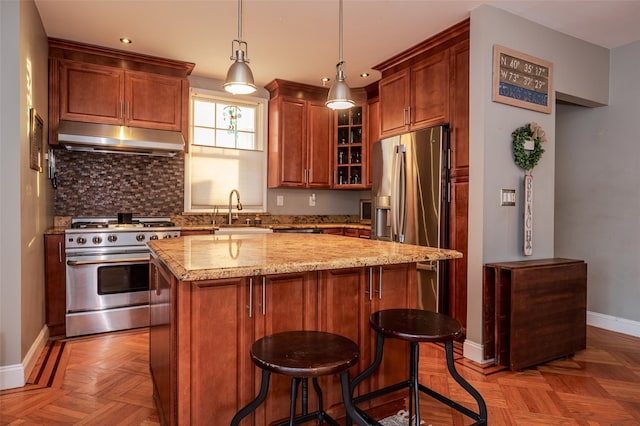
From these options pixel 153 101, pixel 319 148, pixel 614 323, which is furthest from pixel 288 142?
pixel 614 323

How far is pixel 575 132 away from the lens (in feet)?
13.1

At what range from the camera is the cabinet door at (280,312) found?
1.69m

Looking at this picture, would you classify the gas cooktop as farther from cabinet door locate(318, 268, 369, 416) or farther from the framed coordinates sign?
the framed coordinates sign

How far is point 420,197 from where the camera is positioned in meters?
3.44

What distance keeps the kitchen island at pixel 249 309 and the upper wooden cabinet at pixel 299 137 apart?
2.75m

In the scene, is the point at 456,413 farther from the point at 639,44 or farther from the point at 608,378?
the point at 639,44

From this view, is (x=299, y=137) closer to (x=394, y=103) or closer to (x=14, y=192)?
(x=394, y=103)

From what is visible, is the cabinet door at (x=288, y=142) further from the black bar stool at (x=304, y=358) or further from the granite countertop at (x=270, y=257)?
the black bar stool at (x=304, y=358)

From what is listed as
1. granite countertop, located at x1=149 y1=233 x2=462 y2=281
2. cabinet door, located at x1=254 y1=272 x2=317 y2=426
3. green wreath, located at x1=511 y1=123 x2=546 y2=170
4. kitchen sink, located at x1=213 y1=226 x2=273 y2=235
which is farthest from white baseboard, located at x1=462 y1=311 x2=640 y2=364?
kitchen sink, located at x1=213 y1=226 x2=273 y2=235

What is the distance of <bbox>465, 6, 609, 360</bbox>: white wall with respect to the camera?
286 cm

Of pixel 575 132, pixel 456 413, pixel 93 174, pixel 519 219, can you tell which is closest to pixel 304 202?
pixel 93 174

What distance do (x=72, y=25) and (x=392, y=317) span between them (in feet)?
11.4

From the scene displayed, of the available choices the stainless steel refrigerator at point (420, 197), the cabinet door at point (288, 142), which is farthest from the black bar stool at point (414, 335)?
the cabinet door at point (288, 142)

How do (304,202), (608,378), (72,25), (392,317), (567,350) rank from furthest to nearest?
(304,202), (72,25), (567,350), (608,378), (392,317)
